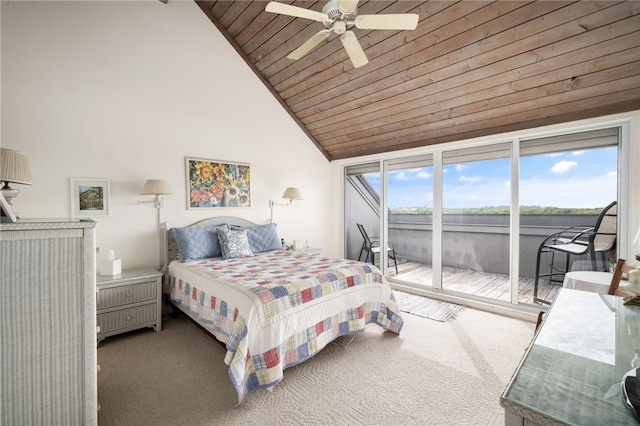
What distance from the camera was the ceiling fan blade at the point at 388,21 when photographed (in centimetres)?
192

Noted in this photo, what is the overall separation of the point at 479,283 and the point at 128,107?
4.72 metres

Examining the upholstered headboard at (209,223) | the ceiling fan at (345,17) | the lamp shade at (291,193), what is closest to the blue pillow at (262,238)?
the upholstered headboard at (209,223)

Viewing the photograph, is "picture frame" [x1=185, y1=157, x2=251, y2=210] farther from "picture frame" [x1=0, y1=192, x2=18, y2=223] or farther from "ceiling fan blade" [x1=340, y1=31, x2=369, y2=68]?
"picture frame" [x1=0, y1=192, x2=18, y2=223]

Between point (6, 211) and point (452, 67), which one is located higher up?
point (452, 67)

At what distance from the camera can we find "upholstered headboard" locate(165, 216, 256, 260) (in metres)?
3.45

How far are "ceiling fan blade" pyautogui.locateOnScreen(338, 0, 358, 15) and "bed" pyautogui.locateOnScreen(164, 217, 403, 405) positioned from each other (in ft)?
6.35

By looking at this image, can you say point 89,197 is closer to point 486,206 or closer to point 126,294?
point 126,294

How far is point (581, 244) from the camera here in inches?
122

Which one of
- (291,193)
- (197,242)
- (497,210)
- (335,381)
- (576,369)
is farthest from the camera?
(291,193)

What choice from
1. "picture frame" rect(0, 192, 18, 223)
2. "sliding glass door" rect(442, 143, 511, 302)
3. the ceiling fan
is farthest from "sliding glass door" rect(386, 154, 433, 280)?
"picture frame" rect(0, 192, 18, 223)

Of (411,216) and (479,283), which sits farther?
(411,216)

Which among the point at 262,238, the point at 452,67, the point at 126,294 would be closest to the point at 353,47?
the point at 452,67

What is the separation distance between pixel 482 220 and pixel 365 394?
2755mm

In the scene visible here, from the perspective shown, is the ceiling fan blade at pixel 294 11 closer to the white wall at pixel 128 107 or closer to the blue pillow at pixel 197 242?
the white wall at pixel 128 107
